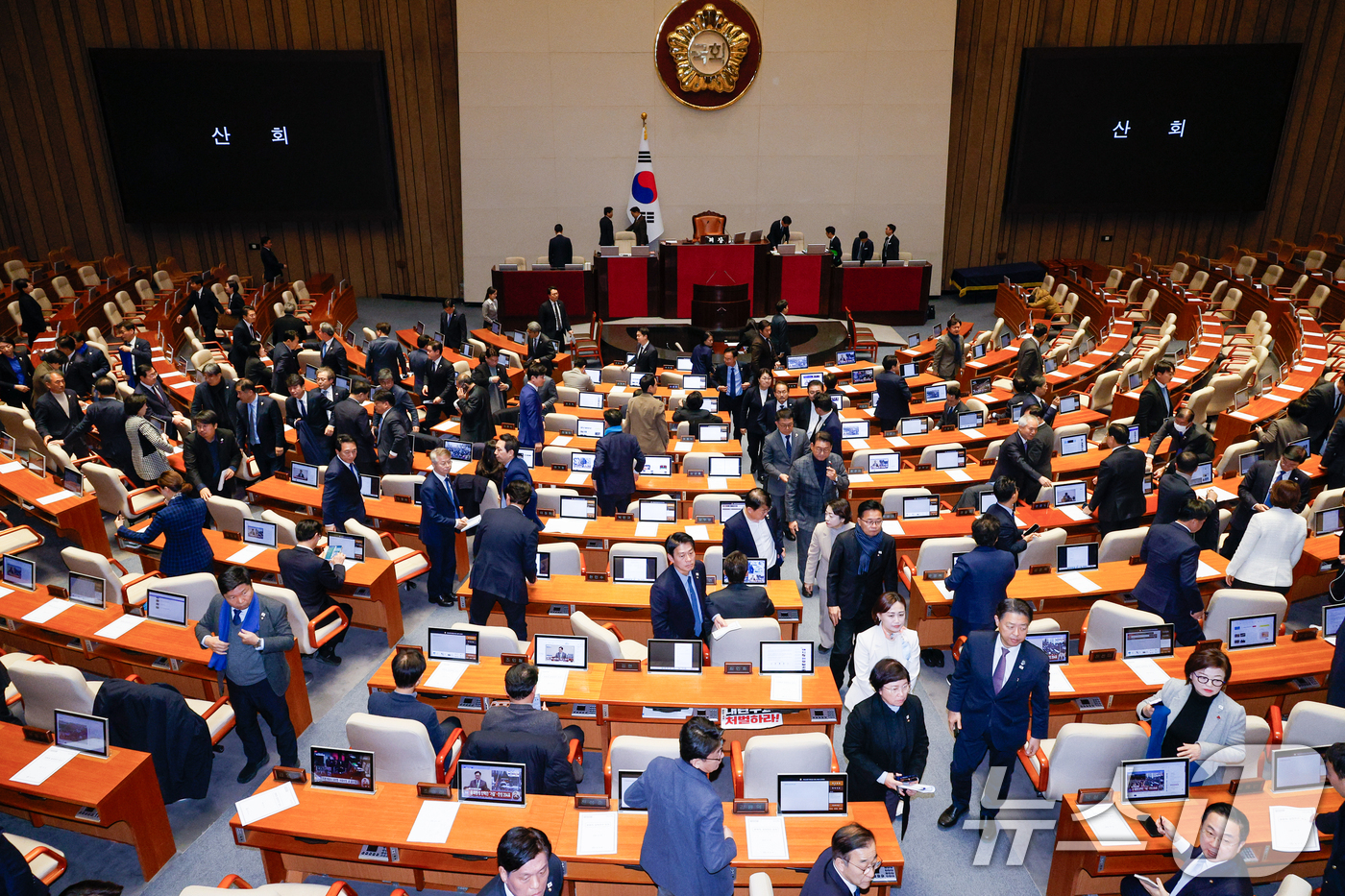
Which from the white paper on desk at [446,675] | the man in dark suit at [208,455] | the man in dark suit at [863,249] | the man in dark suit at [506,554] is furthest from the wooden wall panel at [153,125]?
the white paper on desk at [446,675]

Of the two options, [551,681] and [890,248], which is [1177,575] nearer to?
[551,681]

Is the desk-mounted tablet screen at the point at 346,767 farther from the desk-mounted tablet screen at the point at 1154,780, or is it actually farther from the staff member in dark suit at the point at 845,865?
the desk-mounted tablet screen at the point at 1154,780

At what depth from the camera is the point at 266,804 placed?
419 centimetres

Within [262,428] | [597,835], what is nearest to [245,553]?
[262,428]

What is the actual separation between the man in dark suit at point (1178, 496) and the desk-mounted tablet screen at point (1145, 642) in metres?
1.29

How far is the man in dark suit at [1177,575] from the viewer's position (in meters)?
5.52

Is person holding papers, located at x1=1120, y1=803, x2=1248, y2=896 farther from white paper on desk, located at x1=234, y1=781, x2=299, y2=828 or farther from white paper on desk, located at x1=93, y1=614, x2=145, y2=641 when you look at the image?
white paper on desk, located at x1=93, y1=614, x2=145, y2=641

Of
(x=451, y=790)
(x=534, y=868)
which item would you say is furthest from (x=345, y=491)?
(x=534, y=868)

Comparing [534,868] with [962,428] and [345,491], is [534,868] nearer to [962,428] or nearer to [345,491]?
[345,491]

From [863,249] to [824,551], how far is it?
37.8 ft

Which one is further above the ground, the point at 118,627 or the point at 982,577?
the point at 982,577

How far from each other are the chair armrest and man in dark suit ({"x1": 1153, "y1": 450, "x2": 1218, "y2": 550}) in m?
5.06

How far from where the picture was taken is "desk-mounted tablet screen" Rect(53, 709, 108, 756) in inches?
178

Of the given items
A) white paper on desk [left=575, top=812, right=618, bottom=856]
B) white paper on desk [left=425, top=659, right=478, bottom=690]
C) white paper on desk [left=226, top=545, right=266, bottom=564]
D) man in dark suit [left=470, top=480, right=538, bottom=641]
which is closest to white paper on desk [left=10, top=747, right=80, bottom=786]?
white paper on desk [left=425, top=659, right=478, bottom=690]
